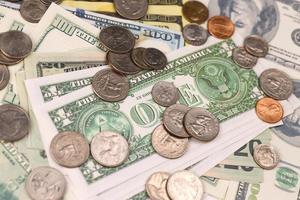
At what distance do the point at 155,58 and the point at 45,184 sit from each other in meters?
0.38

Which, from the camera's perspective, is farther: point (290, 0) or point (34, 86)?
point (290, 0)

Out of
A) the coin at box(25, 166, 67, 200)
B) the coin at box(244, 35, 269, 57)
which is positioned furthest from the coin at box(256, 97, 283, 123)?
the coin at box(25, 166, 67, 200)

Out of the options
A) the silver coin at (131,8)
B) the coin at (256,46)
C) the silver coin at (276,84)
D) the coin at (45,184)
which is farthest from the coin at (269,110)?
the coin at (45,184)

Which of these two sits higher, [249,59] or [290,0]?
[290,0]

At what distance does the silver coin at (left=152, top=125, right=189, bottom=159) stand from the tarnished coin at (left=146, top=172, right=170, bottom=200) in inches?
1.8

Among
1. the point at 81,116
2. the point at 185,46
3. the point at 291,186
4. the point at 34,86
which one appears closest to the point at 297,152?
the point at 291,186

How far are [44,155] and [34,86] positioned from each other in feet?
0.52

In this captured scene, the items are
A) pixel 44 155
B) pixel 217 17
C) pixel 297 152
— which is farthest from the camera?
pixel 217 17

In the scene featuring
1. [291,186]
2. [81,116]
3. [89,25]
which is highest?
[89,25]

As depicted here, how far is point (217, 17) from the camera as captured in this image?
1.20m

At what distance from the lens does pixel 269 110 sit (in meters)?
1.08

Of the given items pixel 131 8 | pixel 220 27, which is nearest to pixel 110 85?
pixel 131 8

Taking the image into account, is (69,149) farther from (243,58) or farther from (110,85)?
(243,58)

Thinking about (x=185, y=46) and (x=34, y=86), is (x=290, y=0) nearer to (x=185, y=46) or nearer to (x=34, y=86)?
(x=185, y=46)
